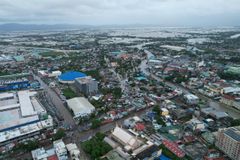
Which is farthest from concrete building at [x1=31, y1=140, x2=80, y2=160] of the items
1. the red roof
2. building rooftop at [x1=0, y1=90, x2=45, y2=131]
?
the red roof

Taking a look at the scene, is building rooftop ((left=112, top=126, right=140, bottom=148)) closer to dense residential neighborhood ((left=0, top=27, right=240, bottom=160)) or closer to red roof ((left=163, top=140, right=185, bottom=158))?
dense residential neighborhood ((left=0, top=27, right=240, bottom=160))

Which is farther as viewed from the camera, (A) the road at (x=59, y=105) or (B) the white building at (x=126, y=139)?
(A) the road at (x=59, y=105)

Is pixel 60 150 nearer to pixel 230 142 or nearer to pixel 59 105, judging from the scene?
pixel 59 105

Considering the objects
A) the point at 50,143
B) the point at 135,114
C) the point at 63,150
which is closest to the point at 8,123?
the point at 50,143

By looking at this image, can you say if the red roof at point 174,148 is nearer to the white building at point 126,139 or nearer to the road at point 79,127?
the white building at point 126,139

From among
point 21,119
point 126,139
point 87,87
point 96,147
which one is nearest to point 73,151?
point 96,147

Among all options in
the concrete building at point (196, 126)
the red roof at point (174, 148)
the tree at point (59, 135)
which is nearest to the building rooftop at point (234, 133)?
the concrete building at point (196, 126)
